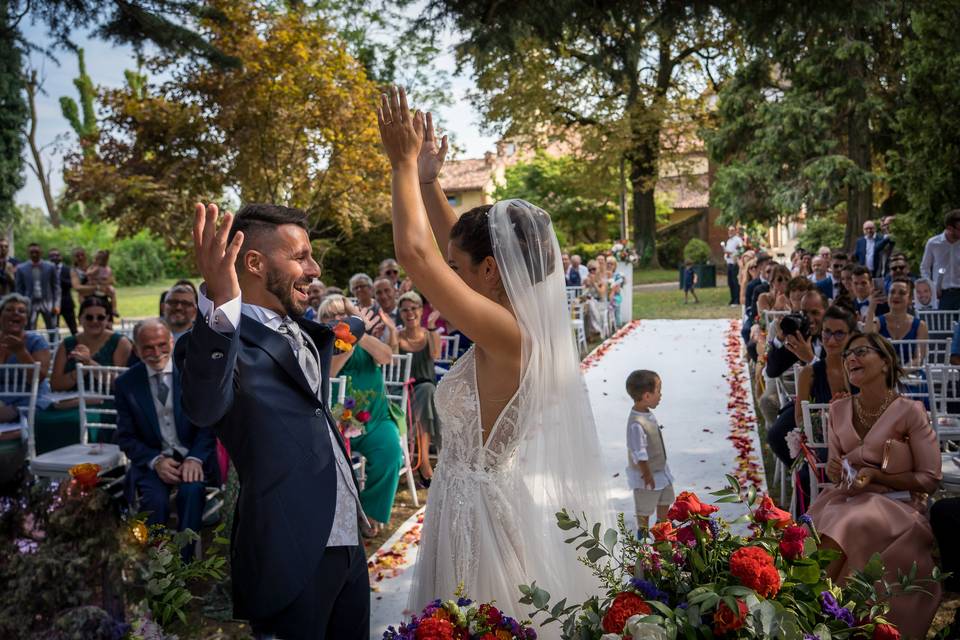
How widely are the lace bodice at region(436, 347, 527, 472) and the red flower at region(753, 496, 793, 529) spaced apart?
0.82 m

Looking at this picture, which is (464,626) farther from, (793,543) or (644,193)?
(644,193)

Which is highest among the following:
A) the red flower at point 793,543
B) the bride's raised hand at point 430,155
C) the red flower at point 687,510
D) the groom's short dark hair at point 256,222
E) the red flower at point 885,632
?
the bride's raised hand at point 430,155

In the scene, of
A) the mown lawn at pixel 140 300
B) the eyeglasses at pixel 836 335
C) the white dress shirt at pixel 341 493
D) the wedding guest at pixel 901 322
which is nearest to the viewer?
A: the white dress shirt at pixel 341 493

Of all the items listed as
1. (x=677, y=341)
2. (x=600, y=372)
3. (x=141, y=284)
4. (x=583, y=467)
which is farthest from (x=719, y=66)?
(x=141, y=284)

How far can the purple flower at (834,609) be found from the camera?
1705mm

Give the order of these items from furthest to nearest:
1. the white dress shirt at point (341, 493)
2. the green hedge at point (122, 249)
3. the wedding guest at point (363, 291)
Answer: the green hedge at point (122, 249) → the wedding guest at point (363, 291) → the white dress shirt at point (341, 493)

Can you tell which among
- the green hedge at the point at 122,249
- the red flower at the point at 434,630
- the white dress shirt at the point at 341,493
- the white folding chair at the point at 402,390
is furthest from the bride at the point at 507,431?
the green hedge at the point at 122,249

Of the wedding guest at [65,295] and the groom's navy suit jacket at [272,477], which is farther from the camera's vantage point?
the wedding guest at [65,295]

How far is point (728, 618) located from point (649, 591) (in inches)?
7.3

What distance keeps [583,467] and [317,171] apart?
47.2ft

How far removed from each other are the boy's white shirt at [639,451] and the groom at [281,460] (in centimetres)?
255

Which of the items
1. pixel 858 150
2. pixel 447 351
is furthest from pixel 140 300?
pixel 447 351

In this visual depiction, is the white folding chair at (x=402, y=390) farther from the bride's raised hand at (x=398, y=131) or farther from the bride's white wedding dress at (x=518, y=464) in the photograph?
the bride's raised hand at (x=398, y=131)

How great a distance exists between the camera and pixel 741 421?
27.4 feet
